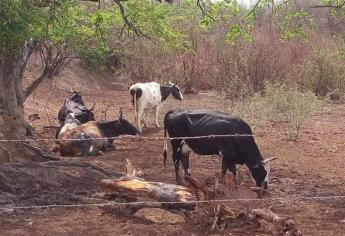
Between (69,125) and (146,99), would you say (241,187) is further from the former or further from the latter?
(146,99)

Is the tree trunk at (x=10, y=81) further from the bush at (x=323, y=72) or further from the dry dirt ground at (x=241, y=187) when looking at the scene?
the bush at (x=323, y=72)

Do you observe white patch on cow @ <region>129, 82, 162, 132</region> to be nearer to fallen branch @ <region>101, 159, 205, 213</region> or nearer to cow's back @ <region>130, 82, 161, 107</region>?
cow's back @ <region>130, 82, 161, 107</region>

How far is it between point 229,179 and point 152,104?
331 inches

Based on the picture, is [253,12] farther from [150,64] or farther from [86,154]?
[150,64]

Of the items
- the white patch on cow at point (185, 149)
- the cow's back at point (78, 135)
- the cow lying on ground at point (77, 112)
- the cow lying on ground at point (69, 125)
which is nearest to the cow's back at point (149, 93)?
the cow lying on ground at point (77, 112)

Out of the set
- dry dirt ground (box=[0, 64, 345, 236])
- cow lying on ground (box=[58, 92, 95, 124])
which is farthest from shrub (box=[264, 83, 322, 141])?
cow lying on ground (box=[58, 92, 95, 124])

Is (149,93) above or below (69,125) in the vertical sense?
above

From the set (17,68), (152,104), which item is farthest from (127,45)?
(17,68)

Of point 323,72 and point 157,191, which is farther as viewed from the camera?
point 323,72

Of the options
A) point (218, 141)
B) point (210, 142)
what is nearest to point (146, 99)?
point (210, 142)

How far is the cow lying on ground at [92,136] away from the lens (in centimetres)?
1084

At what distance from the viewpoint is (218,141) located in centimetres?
802

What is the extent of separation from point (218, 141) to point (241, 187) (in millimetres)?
1275

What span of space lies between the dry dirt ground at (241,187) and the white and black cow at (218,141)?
328 mm
